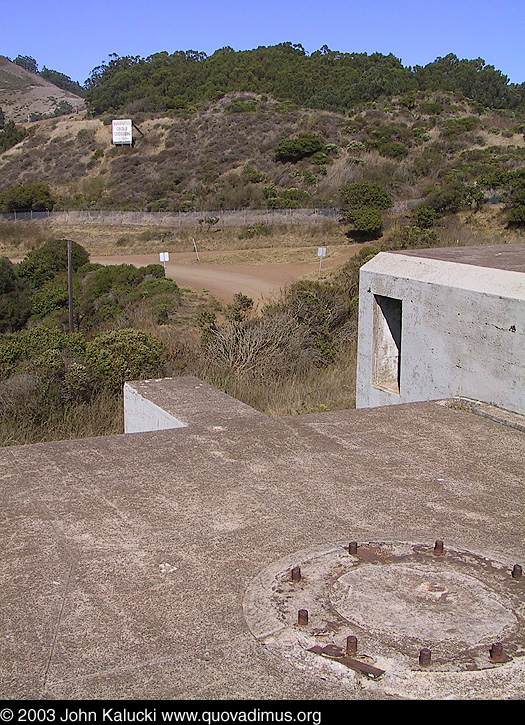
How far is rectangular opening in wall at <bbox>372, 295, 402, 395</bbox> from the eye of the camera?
682cm

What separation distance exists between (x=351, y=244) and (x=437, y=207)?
4174 millimetres

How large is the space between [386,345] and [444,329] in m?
1.14

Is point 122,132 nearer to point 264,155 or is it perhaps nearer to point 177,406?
point 264,155

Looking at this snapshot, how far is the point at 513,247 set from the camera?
24.7ft

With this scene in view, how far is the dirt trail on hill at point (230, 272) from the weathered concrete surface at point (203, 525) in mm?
15343

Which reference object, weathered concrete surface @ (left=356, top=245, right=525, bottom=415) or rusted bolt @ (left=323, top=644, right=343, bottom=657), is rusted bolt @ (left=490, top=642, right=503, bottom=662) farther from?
weathered concrete surface @ (left=356, top=245, right=525, bottom=415)

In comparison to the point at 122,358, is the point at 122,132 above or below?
above

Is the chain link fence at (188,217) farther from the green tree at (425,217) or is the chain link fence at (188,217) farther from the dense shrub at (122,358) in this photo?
the dense shrub at (122,358)

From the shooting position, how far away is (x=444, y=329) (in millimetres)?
5820

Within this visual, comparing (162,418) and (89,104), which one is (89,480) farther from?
(89,104)

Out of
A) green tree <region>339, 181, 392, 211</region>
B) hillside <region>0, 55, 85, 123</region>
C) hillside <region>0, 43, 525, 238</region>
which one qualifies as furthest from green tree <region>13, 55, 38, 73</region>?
green tree <region>339, 181, 392, 211</region>

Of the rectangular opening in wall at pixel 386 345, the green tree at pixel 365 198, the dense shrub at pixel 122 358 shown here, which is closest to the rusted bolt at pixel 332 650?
the rectangular opening in wall at pixel 386 345

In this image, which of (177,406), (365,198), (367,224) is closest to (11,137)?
(365,198)
